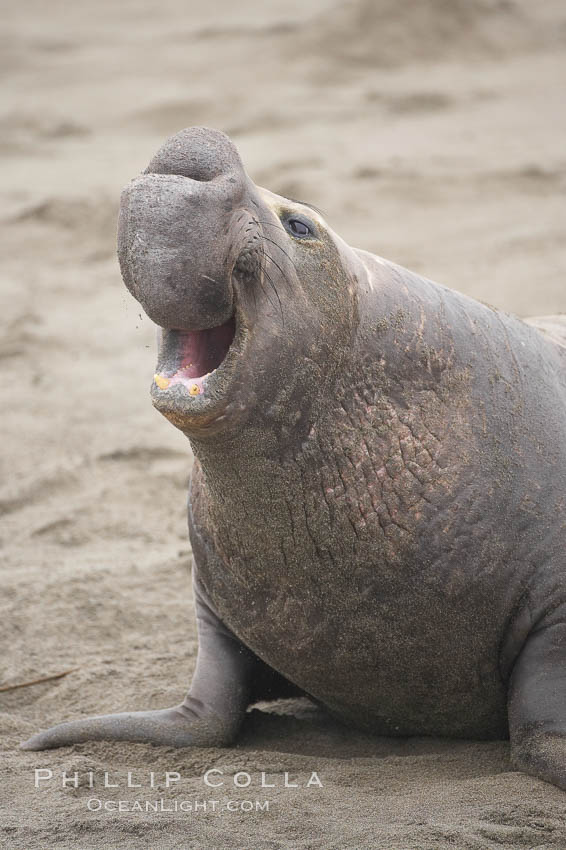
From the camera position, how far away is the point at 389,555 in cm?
312

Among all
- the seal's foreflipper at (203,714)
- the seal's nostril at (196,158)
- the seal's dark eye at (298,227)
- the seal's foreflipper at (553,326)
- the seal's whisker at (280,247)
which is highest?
the seal's nostril at (196,158)

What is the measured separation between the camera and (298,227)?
9.93ft

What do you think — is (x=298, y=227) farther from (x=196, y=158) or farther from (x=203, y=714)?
(x=203, y=714)

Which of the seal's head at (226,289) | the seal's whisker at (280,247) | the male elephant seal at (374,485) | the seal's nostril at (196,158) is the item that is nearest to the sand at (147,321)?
the male elephant seal at (374,485)

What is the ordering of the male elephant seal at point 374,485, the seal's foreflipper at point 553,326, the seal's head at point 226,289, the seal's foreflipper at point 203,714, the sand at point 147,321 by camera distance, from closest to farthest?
the seal's head at point 226,289, the male elephant seal at point 374,485, the sand at point 147,321, the seal's foreflipper at point 203,714, the seal's foreflipper at point 553,326

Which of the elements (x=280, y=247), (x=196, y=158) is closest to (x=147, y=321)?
(x=280, y=247)

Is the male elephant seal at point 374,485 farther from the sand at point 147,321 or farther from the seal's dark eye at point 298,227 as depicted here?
the sand at point 147,321

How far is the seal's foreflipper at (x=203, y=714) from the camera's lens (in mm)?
3521

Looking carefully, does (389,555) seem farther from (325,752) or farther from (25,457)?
(25,457)

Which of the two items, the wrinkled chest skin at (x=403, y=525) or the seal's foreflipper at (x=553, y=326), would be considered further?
the seal's foreflipper at (x=553, y=326)

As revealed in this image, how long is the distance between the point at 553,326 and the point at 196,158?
1.69 meters

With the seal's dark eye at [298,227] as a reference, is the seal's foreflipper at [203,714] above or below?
below

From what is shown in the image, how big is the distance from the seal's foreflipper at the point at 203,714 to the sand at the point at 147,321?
0.22 feet

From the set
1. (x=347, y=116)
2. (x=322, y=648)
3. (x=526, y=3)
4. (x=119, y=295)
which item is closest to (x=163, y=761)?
(x=322, y=648)
